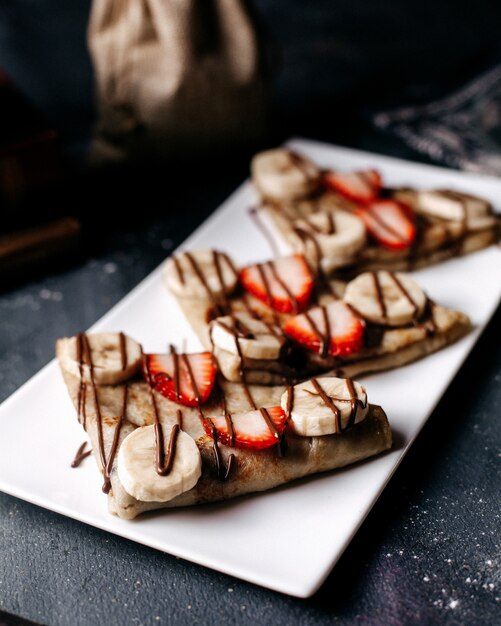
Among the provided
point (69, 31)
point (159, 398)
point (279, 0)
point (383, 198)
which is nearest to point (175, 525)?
point (159, 398)

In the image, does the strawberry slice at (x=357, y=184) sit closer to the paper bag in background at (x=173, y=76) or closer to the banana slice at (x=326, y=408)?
the paper bag in background at (x=173, y=76)

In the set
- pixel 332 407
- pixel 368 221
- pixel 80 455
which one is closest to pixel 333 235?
pixel 368 221

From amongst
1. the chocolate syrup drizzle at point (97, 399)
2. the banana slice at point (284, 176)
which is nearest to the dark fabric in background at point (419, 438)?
the chocolate syrup drizzle at point (97, 399)

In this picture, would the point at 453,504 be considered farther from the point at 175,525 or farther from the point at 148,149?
the point at 148,149

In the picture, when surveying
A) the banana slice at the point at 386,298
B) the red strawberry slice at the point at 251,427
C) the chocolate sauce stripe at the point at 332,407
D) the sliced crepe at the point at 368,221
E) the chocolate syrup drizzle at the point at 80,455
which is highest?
the chocolate sauce stripe at the point at 332,407

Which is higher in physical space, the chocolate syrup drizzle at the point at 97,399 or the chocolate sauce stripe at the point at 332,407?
the chocolate sauce stripe at the point at 332,407

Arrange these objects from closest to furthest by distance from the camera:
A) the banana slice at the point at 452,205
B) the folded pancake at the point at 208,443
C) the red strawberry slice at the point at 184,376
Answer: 1. the folded pancake at the point at 208,443
2. the red strawberry slice at the point at 184,376
3. the banana slice at the point at 452,205

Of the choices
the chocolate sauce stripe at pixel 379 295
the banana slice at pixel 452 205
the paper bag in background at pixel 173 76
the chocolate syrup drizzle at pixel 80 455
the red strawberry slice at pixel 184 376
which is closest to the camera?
the chocolate syrup drizzle at pixel 80 455
